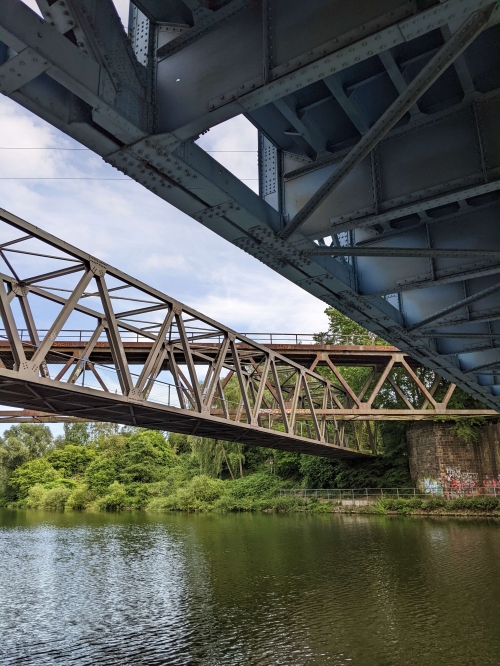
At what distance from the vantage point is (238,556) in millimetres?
20312

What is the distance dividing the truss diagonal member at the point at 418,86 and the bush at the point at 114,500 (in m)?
54.7

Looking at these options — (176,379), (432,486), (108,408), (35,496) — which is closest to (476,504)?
(432,486)

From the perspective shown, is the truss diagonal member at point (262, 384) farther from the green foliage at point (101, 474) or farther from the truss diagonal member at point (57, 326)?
the green foliage at point (101, 474)

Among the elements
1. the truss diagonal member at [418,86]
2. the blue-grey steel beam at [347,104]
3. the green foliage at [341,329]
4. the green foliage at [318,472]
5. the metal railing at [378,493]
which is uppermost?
the green foliage at [341,329]

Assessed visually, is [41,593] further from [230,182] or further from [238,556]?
[230,182]

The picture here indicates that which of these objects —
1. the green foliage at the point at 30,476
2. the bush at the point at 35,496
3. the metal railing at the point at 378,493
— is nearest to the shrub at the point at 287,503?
the metal railing at the point at 378,493

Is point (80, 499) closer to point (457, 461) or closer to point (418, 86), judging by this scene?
point (457, 461)

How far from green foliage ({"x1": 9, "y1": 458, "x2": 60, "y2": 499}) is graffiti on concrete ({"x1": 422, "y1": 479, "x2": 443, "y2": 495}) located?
51.9m

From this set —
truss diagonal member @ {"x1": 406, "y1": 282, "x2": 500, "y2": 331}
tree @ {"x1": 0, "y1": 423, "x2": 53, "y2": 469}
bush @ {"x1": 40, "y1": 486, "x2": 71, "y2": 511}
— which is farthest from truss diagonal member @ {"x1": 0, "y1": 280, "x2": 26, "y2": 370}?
tree @ {"x1": 0, "y1": 423, "x2": 53, "y2": 469}

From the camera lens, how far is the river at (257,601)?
9.43 meters

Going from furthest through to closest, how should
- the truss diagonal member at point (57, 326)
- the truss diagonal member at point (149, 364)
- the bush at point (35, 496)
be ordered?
the bush at point (35, 496)
the truss diagonal member at point (149, 364)
the truss diagonal member at point (57, 326)

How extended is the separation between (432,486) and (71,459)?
55.0 meters

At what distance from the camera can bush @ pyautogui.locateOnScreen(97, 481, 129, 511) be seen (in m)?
54.7

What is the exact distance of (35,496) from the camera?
64062mm
